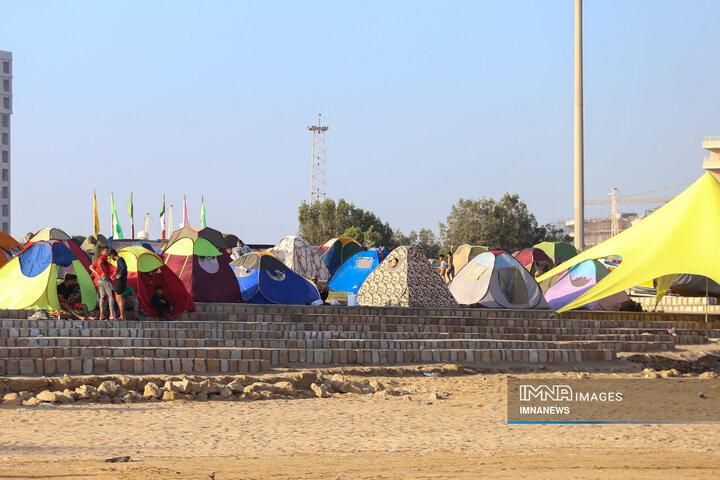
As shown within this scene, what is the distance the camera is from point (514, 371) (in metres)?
11.7

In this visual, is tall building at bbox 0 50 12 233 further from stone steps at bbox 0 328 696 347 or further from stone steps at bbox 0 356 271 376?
stone steps at bbox 0 356 271 376

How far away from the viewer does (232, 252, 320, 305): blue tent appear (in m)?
19.1

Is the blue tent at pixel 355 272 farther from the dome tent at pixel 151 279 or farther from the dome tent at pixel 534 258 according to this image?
the dome tent at pixel 151 279

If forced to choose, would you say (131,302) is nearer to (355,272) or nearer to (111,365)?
(111,365)

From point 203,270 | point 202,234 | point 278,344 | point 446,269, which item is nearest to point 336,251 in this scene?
point 202,234

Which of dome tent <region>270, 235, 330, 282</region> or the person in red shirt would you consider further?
dome tent <region>270, 235, 330, 282</region>

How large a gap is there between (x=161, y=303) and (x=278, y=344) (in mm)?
3052

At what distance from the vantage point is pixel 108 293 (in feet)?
43.7

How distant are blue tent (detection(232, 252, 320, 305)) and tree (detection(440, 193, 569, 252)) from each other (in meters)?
39.3

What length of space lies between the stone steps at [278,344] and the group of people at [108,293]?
1.86 meters

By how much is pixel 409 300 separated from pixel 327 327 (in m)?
5.12

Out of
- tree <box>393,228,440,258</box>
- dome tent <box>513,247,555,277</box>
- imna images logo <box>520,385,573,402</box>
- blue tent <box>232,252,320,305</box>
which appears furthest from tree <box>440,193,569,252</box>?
imna images logo <box>520,385,573,402</box>

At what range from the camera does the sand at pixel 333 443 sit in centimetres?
584

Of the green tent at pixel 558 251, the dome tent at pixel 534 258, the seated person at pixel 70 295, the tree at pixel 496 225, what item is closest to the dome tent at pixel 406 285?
the seated person at pixel 70 295
